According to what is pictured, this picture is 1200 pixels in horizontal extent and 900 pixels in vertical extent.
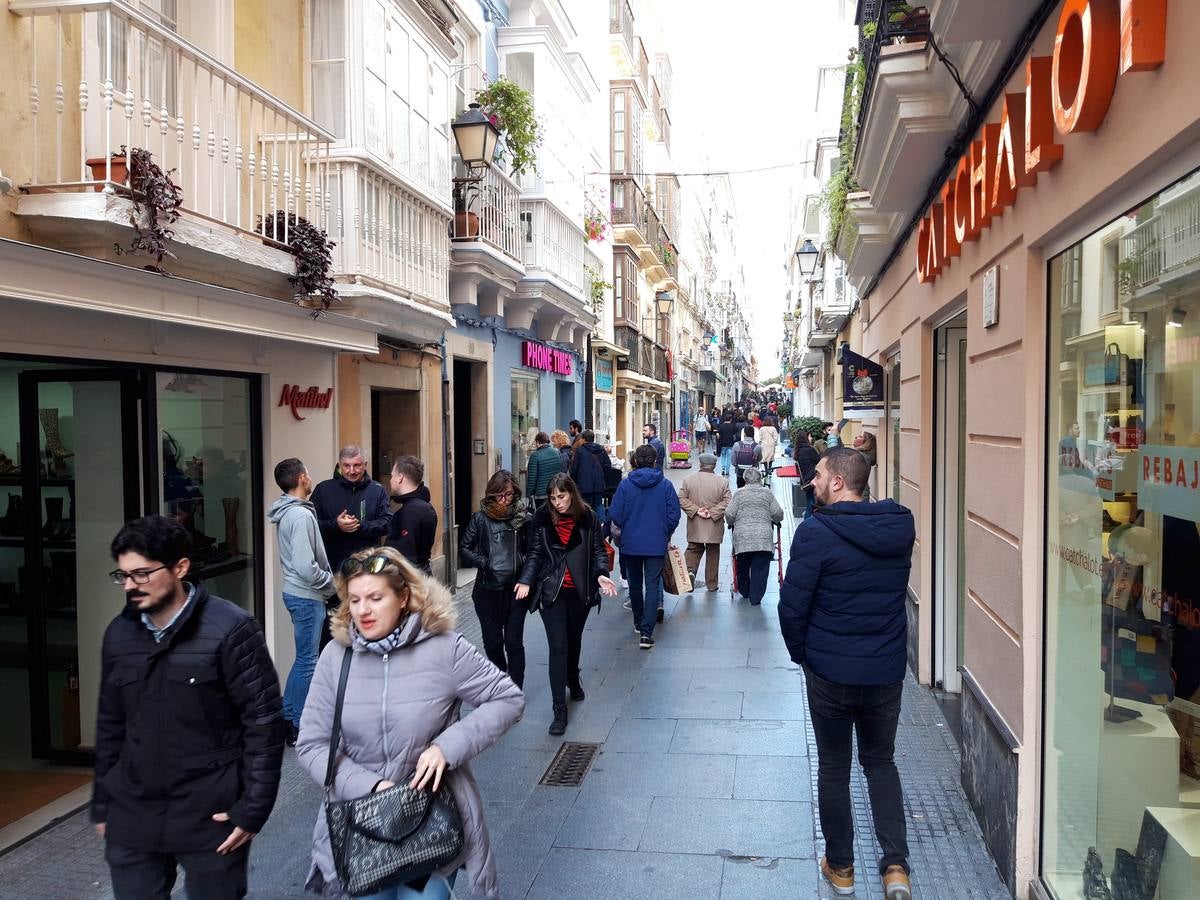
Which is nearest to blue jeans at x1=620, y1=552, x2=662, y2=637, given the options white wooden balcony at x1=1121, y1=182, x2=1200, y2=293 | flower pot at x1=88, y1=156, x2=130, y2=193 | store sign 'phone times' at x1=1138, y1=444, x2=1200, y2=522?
flower pot at x1=88, y1=156, x2=130, y2=193

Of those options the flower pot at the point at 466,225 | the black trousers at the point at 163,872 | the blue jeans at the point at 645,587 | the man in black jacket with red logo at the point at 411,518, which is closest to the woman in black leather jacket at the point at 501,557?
the man in black jacket with red logo at the point at 411,518

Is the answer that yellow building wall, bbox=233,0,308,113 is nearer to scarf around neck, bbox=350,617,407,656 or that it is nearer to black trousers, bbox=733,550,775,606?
scarf around neck, bbox=350,617,407,656

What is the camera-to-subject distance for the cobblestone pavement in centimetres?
438

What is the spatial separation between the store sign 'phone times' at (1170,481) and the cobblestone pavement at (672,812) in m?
2.15

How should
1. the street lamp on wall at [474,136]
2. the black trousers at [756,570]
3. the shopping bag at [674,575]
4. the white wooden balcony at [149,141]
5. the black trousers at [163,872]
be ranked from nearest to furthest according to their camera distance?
the black trousers at [163,872] < the white wooden balcony at [149,141] < the shopping bag at [674,575] < the black trousers at [756,570] < the street lamp on wall at [474,136]

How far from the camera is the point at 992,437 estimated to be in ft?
15.7

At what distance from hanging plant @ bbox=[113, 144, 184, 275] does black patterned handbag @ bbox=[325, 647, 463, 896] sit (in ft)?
11.4

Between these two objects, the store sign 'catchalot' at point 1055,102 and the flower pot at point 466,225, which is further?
the flower pot at point 466,225

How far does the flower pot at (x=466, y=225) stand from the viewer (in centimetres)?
1172

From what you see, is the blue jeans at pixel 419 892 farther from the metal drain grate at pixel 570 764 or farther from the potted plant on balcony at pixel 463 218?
the potted plant on balcony at pixel 463 218

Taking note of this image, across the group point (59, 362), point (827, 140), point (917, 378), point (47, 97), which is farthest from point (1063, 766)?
point (827, 140)

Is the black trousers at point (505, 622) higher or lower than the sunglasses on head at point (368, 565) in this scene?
lower

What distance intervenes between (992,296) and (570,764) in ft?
12.0

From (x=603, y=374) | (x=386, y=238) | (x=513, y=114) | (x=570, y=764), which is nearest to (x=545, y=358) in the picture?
(x=513, y=114)
